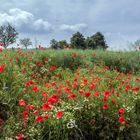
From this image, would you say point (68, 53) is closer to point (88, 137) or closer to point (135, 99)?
point (135, 99)

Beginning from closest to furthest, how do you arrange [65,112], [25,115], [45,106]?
1. [45,106]
2. [25,115]
3. [65,112]

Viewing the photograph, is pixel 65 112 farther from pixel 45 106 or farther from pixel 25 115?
pixel 25 115

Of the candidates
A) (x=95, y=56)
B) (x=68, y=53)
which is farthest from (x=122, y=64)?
(x=68, y=53)

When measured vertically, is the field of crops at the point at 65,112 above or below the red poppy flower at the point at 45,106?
below

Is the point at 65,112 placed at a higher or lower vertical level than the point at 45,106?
lower

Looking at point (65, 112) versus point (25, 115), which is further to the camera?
point (65, 112)

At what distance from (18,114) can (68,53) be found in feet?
23.0

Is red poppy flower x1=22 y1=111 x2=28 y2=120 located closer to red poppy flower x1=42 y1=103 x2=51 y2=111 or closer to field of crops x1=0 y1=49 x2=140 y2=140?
field of crops x1=0 y1=49 x2=140 y2=140

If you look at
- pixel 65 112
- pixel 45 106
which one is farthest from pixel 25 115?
pixel 65 112

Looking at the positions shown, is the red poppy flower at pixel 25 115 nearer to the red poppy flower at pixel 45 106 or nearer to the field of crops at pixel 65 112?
the field of crops at pixel 65 112

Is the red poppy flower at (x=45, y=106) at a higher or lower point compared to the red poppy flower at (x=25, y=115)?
higher

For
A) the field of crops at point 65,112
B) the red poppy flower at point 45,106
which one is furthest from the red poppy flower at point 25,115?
the red poppy flower at point 45,106

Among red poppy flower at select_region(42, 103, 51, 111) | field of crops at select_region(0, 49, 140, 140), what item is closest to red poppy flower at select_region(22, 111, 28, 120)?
field of crops at select_region(0, 49, 140, 140)

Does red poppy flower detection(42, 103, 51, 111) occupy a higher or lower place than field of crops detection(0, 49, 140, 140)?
higher
